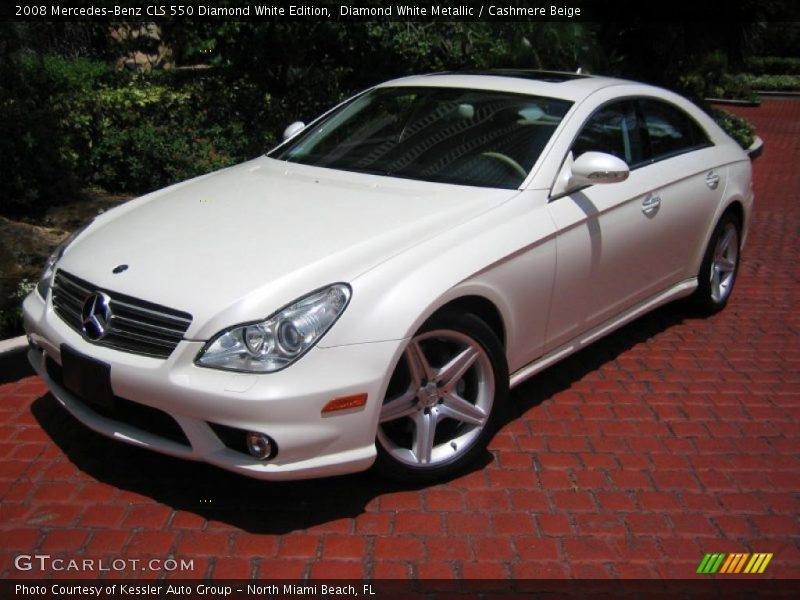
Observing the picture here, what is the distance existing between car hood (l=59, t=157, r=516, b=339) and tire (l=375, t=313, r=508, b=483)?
1.38 ft

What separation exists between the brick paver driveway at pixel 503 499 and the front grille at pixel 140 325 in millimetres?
668

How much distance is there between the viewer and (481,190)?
413 centimetres

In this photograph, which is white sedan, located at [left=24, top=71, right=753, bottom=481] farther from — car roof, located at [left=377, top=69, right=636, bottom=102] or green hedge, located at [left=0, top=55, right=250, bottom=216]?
green hedge, located at [left=0, top=55, right=250, bottom=216]

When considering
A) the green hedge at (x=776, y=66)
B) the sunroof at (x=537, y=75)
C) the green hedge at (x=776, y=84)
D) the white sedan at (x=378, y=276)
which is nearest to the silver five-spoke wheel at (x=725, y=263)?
the white sedan at (x=378, y=276)

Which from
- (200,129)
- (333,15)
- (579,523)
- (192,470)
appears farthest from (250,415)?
(333,15)

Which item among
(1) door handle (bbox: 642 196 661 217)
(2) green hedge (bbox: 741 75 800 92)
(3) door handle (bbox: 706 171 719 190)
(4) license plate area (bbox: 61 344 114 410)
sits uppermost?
(1) door handle (bbox: 642 196 661 217)

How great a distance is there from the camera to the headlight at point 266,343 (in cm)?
319

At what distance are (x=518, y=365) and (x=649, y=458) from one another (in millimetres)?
724

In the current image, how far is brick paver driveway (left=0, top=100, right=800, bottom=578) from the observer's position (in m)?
3.27

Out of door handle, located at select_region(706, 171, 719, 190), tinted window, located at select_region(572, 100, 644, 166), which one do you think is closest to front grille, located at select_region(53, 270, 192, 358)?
tinted window, located at select_region(572, 100, 644, 166)

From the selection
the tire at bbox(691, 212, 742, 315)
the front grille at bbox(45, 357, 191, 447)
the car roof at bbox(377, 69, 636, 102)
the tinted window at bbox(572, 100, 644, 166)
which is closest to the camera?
the front grille at bbox(45, 357, 191, 447)

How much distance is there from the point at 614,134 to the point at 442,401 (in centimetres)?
198

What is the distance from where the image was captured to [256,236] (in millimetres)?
3727

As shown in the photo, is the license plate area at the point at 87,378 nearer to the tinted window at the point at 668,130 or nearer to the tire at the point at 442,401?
the tire at the point at 442,401
